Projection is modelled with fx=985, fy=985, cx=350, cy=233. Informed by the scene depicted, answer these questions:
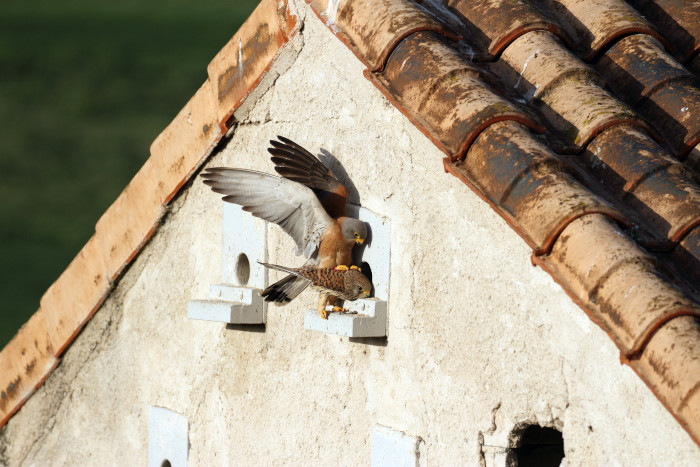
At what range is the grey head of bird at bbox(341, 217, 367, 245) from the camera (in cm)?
332

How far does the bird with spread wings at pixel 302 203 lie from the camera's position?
11.0ft

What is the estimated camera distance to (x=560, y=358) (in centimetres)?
273

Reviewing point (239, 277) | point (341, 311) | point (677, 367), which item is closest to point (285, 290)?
point (341, 311)

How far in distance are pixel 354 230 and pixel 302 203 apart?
23 cm

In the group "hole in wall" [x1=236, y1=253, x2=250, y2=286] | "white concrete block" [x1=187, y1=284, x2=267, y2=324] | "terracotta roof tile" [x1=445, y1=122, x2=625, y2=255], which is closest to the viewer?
"terracotta roof tile" [x1=445, y1=122, x2=625, y2=255]

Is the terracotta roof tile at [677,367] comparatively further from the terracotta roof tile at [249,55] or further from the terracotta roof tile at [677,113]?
the terracotta roof tile at [249,55]

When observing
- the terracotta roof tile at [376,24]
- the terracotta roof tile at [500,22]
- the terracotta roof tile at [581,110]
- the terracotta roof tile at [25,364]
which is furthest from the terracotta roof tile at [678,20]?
the terracotta roof tile at [25,364]

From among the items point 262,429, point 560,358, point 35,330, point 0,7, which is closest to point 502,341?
point 560,358

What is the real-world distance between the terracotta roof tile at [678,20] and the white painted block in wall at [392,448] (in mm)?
1733

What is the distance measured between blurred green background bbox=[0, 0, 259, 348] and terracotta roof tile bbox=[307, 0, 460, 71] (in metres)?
9.55

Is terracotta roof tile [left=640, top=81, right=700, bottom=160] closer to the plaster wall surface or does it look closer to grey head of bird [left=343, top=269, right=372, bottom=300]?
the plaster wall surface

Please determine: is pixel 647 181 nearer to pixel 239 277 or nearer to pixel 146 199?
pixel 239 277

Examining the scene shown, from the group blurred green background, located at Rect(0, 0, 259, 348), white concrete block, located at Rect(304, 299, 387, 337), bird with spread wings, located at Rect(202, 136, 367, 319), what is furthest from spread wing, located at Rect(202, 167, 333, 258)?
blurred green background, located at Rect(0, 0, 259, 348)

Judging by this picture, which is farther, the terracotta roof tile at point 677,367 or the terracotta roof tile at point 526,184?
the terracotta roof tile at point 526,184
